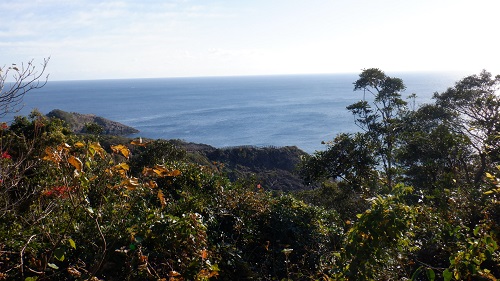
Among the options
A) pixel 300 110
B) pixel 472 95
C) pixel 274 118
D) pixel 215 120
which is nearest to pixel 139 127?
pixel 215 120

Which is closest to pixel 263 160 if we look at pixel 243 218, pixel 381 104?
pixel 381 104

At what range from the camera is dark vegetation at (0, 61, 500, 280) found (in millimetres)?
3230

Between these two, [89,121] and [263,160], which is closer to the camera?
[263,160]

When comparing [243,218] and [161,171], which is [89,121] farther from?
[161,171]

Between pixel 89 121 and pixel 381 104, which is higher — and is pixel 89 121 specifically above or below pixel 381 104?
below

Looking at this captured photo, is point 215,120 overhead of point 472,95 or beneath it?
beneath

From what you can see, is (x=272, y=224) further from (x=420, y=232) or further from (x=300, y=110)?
(x=300, y=110)

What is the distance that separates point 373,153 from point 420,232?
587 centimetres

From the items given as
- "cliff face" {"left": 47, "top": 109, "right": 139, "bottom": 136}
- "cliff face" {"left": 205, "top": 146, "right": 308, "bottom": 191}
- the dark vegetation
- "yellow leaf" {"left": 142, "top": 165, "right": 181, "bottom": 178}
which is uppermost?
"yellow leaf" {"left": 142, "top": 165, "right": 181, "bottom": 178}

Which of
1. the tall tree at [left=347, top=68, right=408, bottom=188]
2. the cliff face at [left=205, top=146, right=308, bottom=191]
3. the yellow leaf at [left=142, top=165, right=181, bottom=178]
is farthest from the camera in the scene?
the cliff face at [left=205, top=146, right=308, bottom=191]

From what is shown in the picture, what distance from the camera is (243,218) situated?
645 cm

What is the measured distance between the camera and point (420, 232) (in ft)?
18.0

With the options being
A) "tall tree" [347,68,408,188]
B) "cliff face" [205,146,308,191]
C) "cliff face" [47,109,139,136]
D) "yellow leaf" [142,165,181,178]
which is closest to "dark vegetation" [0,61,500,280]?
"yellow leaf" [142,165,181,178]

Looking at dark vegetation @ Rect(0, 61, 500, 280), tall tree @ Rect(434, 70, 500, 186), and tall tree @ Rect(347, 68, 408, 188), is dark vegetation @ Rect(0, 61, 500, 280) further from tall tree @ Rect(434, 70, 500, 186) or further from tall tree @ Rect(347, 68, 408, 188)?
tall tree @ Rect(347, 68, 408, 188)
